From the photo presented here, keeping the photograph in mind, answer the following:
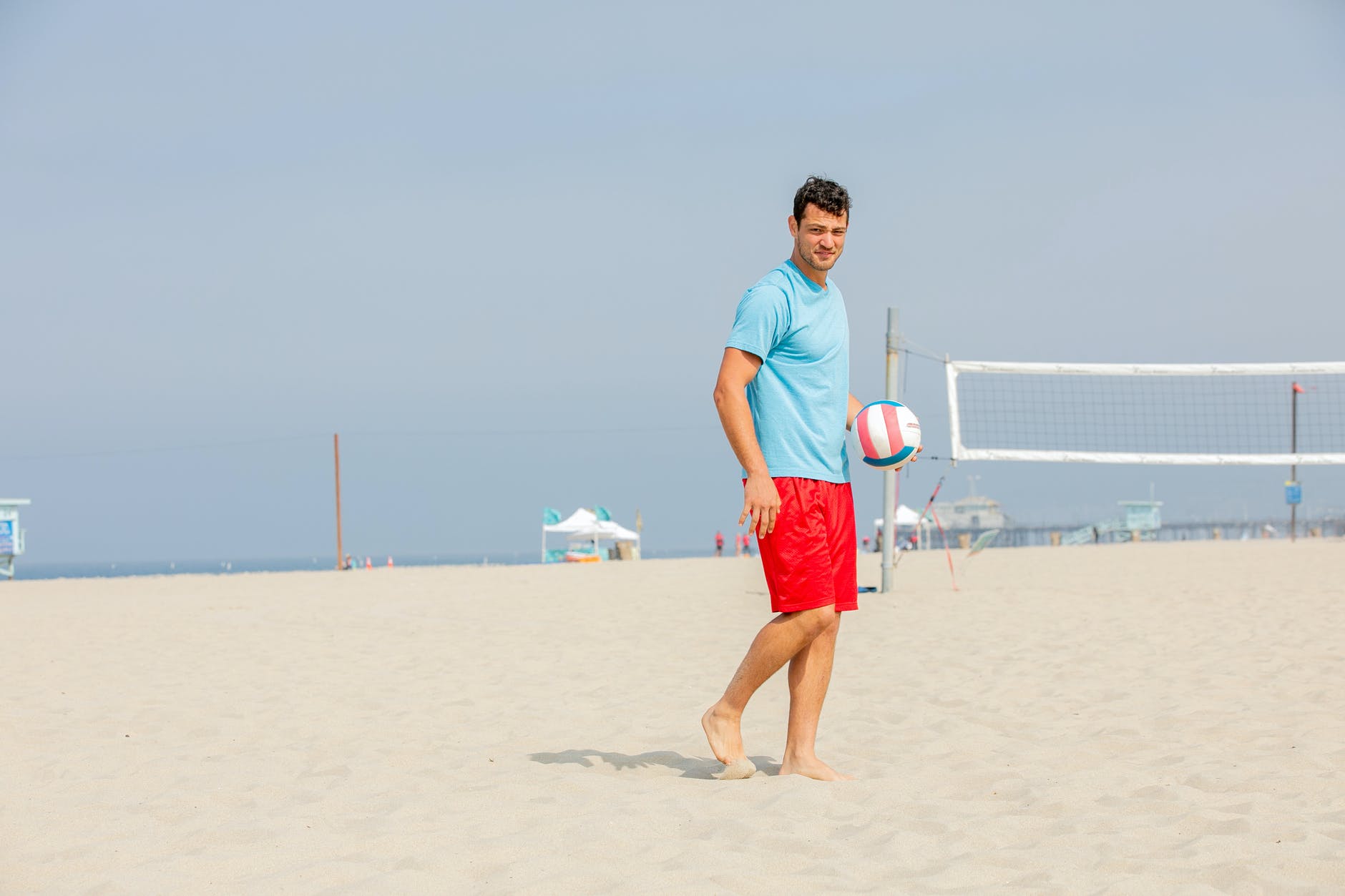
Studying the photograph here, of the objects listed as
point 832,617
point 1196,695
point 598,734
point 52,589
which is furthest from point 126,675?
point 52,589

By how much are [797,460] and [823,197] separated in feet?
2.36

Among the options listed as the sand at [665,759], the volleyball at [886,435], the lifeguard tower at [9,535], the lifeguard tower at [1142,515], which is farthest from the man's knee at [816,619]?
the lifeguard tower at [1142,515]

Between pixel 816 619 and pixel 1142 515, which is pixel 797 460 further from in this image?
pixel 1142 515

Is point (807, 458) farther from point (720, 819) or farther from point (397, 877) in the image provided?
point (397, 877)

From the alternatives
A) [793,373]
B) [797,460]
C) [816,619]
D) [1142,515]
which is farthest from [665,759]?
[1142,515]

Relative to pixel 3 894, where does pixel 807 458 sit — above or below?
above

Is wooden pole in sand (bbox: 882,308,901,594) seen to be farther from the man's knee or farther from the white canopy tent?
the white canopy tent

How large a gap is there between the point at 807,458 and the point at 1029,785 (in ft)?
3.31

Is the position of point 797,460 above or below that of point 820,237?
below

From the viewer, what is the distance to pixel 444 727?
12.9 ft

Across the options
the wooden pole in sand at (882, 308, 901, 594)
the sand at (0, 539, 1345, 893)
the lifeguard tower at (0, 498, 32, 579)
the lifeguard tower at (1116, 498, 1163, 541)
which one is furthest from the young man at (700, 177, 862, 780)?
the lifeguard tower at (1116, 498, 1163, 541)

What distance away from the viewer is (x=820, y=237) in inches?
118

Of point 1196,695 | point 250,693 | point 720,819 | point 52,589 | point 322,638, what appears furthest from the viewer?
point 52,589

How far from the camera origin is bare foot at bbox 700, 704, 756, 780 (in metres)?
2.89
